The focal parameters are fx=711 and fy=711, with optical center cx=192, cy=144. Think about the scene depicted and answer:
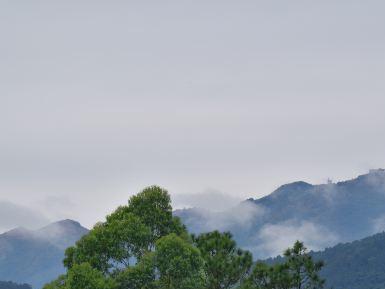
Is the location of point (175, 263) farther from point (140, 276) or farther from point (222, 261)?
point (222, 261)

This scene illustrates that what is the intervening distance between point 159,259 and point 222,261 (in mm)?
12694

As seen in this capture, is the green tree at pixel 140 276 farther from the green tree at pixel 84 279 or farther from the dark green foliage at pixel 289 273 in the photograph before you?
the dark green foliage at pixel 289 273

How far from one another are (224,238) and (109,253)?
1563 centimetres

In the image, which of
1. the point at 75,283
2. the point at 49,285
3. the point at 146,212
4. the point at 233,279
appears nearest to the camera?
the point at 75,283

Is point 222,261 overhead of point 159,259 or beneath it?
overhead

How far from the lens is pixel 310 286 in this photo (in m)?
77.2

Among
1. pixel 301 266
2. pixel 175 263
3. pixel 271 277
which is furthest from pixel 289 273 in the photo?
pixel 175 263

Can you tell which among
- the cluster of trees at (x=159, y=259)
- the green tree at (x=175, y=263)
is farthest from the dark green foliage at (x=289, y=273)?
the green tree at (x=175, y=263)

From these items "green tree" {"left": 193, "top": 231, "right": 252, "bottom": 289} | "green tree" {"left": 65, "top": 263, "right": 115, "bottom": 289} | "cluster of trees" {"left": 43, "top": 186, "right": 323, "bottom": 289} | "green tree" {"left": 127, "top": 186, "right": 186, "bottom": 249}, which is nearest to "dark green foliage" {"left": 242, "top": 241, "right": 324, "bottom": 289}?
"cluster of trees" {"left": 43, "top": 186, "right": 323, "bottom": 289}

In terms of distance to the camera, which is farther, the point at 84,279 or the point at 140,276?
the point at 140,276

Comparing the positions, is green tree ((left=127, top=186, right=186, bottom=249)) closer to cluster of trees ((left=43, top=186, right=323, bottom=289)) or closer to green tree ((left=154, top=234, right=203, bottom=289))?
cluster of trees ((left=43, top=186, right=323, bottom=289))

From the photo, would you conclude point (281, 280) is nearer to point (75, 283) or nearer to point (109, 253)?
point (109, 253)

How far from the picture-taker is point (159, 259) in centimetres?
6131

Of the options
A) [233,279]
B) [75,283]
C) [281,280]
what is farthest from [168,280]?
[281,280]
